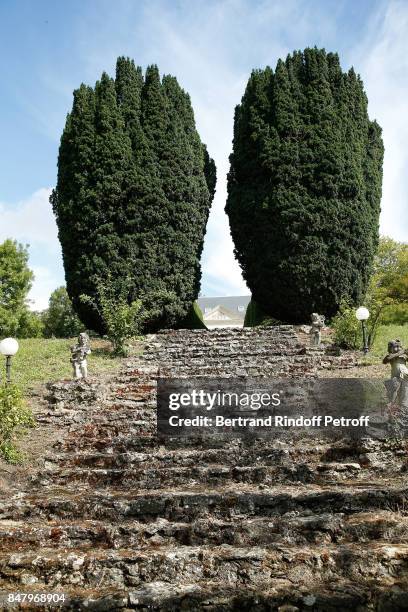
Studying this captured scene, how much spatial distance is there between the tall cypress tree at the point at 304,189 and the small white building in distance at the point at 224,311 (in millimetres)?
28544

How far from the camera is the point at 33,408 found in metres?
7.37

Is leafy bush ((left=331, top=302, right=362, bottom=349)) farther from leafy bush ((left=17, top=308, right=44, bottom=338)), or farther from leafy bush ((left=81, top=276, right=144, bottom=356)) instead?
leafy bush ((left=17, top=308, right=44, bottom=338))

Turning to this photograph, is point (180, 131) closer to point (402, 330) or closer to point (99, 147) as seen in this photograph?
point (99, 147)

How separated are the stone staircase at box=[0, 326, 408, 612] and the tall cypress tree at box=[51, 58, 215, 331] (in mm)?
8391

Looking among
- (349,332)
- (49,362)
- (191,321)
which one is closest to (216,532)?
(49,362)

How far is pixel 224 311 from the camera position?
49250 mm

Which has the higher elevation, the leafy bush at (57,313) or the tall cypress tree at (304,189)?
the tall cypress tree at (304,189)

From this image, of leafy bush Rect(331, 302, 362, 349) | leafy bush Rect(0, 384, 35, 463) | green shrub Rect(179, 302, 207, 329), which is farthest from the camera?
green shrub Rect(179, 302, 207, 329)

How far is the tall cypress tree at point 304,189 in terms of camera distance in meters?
14.4

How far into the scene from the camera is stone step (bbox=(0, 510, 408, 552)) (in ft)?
11.8

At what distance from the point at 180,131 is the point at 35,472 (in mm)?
12920

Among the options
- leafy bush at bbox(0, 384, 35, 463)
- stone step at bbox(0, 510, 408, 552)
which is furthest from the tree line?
stone step at bbox(0, 510, 408, 552)

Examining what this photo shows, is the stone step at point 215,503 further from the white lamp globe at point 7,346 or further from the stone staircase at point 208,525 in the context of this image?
the white lamp globe at point 7,346

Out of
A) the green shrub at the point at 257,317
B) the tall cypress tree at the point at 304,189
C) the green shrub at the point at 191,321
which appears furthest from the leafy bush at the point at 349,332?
the green shrub at the point at 191,321
